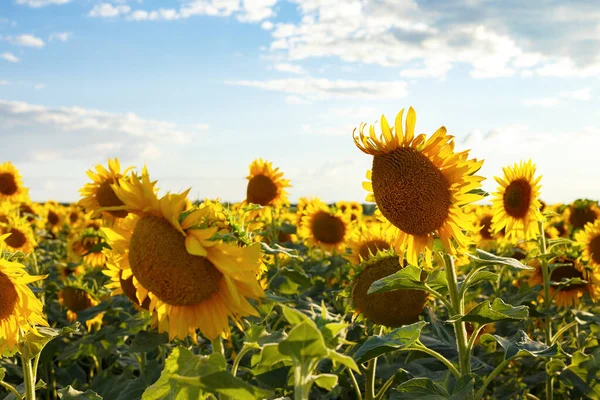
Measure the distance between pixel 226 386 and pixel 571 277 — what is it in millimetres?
5227

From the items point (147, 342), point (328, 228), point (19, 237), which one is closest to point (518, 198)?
point (328, 228)

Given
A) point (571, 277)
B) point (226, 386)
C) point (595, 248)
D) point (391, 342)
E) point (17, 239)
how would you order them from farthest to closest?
point (17, 239) → point (595, 248) → point (571, 277) → point (391, 342) → point (226, 386)

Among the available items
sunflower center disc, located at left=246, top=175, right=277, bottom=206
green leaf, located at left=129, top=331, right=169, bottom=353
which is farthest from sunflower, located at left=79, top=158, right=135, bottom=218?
green leaf, located at left=129, top=331, right=169, bottom=353

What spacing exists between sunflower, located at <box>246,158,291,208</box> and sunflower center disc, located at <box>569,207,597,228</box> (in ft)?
13.6

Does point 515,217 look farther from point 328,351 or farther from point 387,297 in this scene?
point 328,351

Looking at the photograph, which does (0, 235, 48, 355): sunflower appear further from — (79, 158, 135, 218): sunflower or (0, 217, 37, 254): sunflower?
(0, 217, 37, 254): sunflower

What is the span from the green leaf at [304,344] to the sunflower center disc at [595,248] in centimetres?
581

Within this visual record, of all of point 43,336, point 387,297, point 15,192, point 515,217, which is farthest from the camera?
point 15,192

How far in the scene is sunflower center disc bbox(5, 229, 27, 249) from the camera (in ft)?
29.1

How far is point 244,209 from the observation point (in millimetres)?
2902

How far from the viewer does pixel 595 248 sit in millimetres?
6641

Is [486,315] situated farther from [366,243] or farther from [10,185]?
[10,185]

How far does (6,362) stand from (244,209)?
3585 mm

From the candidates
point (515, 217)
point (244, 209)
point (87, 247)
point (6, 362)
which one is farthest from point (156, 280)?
point (87, 247)
